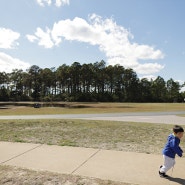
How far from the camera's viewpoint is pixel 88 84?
106 meters

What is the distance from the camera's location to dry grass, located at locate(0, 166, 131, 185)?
523 centimetres

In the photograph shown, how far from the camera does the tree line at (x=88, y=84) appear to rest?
102 m

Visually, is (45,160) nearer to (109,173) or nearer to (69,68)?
(109,173)

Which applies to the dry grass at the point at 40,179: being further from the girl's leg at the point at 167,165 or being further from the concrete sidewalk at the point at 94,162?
the girl's leg at the point at 167,165

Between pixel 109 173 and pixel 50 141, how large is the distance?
4224 mm

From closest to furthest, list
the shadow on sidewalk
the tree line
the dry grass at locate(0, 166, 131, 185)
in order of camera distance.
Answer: the dry grass at locate(0, 166, 131, 185) < the shadow on sidewalk < the tree line

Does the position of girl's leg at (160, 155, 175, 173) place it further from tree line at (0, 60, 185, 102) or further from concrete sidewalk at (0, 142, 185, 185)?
tree line at (0, 60, 185, 102)

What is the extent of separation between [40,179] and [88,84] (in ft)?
332

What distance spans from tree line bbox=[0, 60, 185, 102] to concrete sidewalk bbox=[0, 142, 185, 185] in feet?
296

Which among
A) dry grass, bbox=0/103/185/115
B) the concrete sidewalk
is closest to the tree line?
dry grass, bbox=0/103/185/115

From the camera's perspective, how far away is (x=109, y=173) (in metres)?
5.83

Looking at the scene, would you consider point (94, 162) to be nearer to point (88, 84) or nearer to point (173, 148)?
point (173, 148)

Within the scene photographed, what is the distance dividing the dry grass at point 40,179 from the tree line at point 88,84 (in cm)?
9239

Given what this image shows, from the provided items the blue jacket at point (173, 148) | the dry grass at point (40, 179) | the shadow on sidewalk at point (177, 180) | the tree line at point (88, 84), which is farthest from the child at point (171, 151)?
the tree line at point (88, 84)
